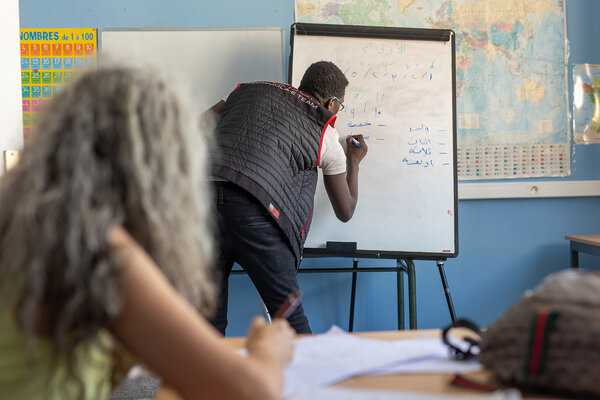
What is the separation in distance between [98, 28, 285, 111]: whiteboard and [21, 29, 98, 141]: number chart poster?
0.10 metres

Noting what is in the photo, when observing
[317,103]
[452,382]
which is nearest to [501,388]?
[452,382]

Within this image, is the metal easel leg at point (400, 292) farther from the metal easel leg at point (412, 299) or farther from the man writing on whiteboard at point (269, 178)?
the man writing on whiteboard at point (269, 178)

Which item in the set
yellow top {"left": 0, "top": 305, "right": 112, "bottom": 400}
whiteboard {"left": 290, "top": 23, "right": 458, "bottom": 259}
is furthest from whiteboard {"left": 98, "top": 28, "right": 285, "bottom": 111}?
yellow top {"left": 0, "top": 305, "right": 112, "bottom": 400}

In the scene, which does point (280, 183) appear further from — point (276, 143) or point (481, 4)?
point (481, 4)

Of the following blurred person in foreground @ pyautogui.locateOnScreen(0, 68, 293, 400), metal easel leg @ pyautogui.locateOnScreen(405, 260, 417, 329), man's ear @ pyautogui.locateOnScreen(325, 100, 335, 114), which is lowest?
metal easel leg @ pyautogui.locateOnScreen(405, 260, 417, 329)

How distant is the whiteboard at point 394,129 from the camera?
2.57 m

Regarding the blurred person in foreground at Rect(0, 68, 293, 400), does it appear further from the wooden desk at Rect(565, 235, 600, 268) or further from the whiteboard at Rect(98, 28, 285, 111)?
the wooden desk at Rect(565, 235, 600, 268)

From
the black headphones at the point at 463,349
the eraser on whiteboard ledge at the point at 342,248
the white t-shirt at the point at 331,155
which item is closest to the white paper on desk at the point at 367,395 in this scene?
the black headphones at the point at 463,349

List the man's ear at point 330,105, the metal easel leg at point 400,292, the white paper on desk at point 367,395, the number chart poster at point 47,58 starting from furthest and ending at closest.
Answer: the number chart poster at point 47,58 < the metal easel leg at point 400,292 < the man's ear at point 330,105 < the white paper on desk at point 367,395

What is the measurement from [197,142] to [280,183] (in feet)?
3.98

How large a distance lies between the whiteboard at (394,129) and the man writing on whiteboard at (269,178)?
18.6 inches

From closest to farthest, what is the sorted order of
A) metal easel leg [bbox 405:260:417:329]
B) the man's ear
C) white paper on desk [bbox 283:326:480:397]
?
white paper on desk [bbox 283:326:480:397] < the man's ear < metal easel leg [bbox 405:260:417:329]

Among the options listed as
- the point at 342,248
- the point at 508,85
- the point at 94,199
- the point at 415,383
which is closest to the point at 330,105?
the point at 342,248

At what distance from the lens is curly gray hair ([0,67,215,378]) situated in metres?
0.61
